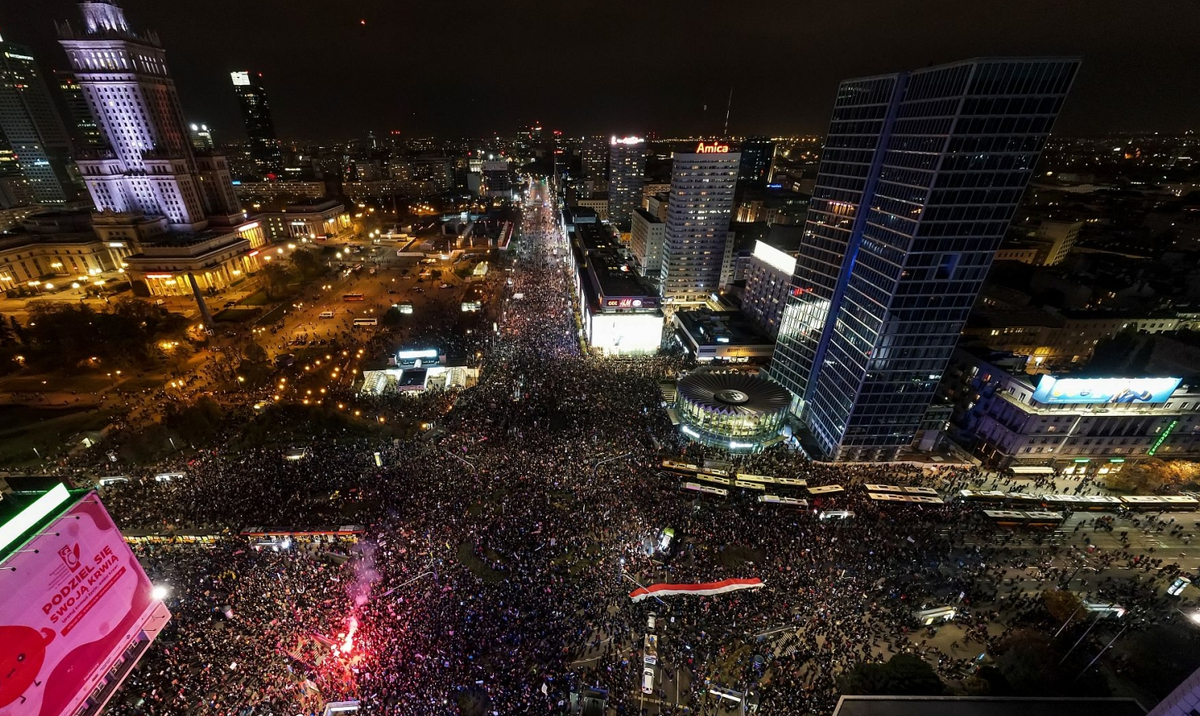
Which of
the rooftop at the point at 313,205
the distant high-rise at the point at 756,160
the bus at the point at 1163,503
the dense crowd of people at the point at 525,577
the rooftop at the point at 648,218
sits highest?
the distant high-rise at the point at 756,160

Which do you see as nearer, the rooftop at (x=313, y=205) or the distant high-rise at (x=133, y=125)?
the distant high-rise at (x=133, y=125)

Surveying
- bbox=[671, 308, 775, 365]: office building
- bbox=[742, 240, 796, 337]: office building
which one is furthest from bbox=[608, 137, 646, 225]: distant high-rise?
bbox=[671, 308, 775, 365]: office building

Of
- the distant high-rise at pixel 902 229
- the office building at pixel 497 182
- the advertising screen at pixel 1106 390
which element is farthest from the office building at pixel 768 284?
the office building at pixel 497 182

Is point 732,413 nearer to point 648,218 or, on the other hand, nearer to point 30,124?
point 648,218

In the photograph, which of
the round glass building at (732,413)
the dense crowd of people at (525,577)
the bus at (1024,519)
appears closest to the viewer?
the dense crowd of people at (525,577)

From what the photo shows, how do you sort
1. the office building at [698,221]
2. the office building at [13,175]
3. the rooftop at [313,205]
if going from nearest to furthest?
1. the office building at [698,221]
2. the office building at [13,175]
3. the rooftop at [313,205]

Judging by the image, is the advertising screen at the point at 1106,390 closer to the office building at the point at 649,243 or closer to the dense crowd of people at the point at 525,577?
the dense crowd of people at the point at 525,577
